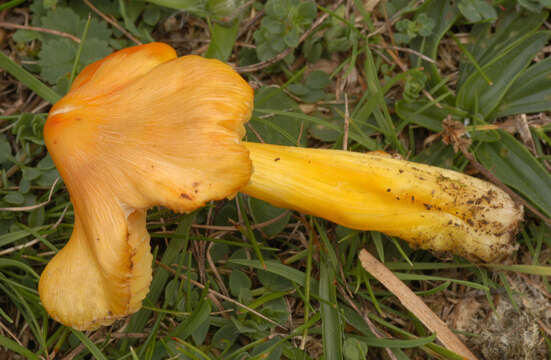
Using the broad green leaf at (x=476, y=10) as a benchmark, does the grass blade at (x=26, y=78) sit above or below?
below

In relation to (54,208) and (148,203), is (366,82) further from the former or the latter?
(54,208)

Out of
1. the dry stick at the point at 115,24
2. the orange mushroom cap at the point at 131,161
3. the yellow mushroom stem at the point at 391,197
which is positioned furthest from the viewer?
the dry stick at the point at 115,24

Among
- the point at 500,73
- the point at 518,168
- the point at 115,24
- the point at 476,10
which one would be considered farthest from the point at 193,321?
the point at 476,10

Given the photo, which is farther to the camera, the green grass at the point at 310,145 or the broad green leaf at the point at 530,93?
the broad green leaf at the point at 530,93

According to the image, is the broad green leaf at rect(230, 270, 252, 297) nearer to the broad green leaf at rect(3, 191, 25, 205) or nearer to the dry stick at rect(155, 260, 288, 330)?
the dry stick at rect(155, 260, 288, 330)

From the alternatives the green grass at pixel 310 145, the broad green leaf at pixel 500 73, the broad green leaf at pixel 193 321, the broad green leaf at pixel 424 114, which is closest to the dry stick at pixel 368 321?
the green grass at pixel 310 145

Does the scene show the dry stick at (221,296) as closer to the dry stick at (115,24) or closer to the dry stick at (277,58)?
the dry stick at (277,58)

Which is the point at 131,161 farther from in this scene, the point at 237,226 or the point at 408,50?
the point at 408,50

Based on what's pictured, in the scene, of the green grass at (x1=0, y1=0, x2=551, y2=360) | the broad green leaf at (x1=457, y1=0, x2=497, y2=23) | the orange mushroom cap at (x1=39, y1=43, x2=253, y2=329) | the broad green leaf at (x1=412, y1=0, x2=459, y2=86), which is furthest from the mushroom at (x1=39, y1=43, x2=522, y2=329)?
the broad green leaf at (x1=457, y1=0, x2=497, y2=23)
